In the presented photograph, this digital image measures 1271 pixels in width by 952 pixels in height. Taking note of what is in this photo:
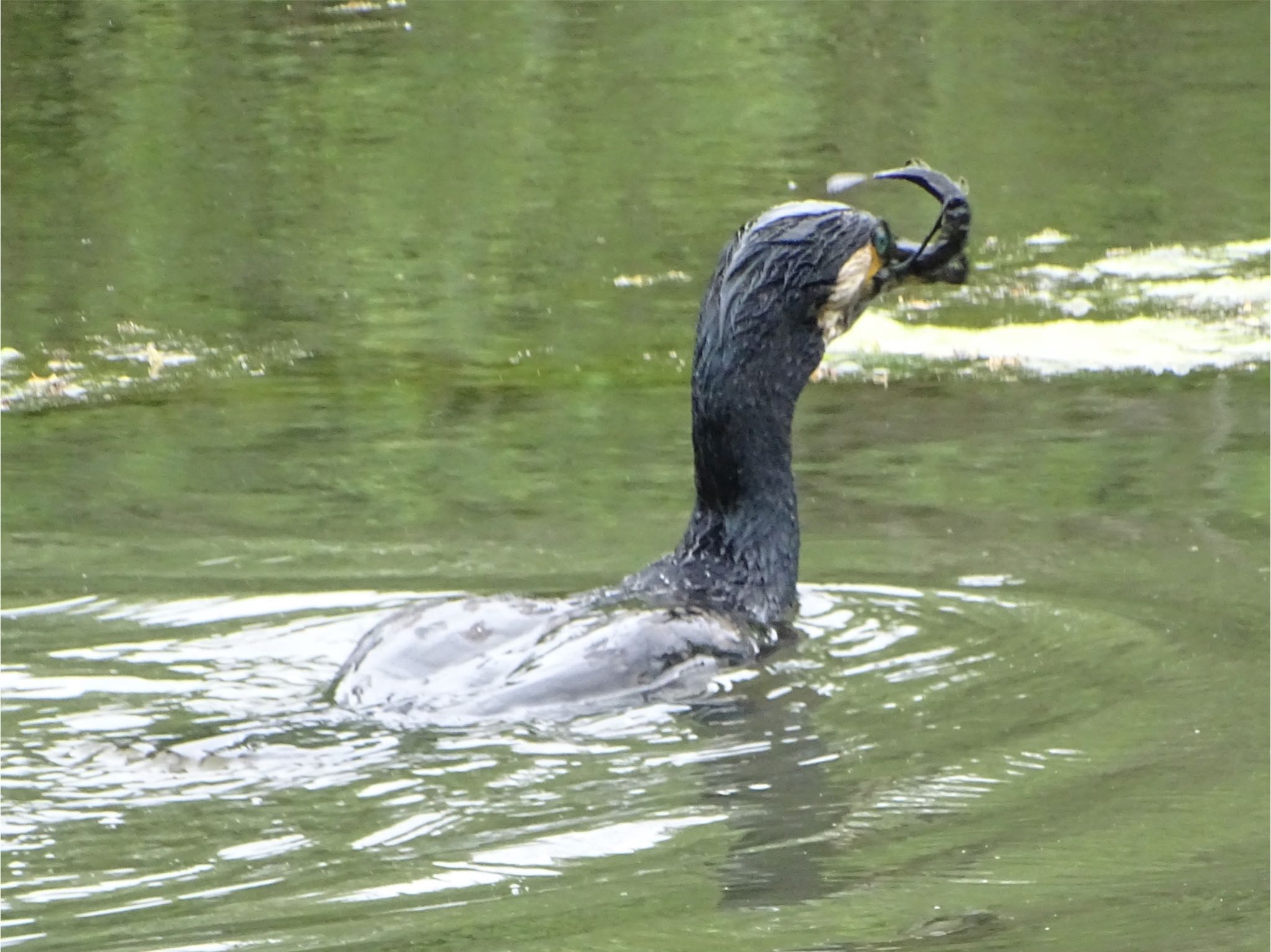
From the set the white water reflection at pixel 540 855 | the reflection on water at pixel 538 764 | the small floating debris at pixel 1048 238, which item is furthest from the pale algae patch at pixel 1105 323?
the white water reflection at pixel 540 855

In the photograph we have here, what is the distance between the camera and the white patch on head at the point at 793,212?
639cm

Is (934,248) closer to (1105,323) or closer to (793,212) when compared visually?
(793,212)

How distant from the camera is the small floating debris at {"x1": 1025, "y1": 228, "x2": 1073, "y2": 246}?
12781 millimetres

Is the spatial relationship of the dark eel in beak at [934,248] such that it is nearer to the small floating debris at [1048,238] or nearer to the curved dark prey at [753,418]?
the curved dark prey at [753,418]

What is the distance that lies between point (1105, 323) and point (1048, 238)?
2176mm

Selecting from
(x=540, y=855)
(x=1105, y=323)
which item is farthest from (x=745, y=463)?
(x=1105, y=323)

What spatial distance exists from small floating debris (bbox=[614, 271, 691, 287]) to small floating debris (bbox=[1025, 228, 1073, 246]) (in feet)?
6.70

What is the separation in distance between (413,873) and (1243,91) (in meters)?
13.1

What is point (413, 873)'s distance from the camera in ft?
14.8

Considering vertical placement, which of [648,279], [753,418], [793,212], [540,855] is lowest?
[540,855]

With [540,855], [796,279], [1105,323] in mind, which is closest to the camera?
[540,855]

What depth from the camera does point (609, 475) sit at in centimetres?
857

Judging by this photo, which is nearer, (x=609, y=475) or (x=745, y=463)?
(x=745, y=463)

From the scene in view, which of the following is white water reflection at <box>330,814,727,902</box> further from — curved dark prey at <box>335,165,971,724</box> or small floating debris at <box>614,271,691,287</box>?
small floating debris at <box>614,271,691,287</box>
